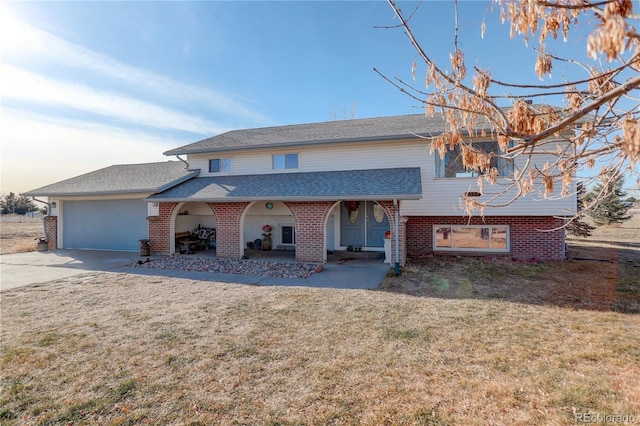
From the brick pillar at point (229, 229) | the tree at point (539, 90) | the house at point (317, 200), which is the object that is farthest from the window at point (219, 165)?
the tree at point (539, 90)

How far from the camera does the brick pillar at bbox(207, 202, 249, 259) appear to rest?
11531mm

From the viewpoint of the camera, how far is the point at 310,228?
10672 mm

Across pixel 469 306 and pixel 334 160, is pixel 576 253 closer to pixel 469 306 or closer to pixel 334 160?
pixel 469 306

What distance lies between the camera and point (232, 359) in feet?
13.2

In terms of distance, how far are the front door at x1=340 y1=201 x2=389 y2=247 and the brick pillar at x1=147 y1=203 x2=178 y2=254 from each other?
24.2 ft

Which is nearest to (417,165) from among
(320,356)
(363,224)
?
(363,224)

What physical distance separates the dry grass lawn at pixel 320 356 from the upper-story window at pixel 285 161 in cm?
700

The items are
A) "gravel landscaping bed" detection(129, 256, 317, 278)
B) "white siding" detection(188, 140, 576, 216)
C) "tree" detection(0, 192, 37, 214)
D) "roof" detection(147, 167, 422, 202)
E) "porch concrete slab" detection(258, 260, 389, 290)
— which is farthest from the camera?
"tree" detection(0, 192, 37, 214)

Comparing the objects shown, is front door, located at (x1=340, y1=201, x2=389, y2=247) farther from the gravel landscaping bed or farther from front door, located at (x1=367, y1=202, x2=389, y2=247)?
the gravel landscaping bed

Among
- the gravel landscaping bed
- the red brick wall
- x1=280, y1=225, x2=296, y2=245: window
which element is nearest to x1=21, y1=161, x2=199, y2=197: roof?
the gravel landscaping bed

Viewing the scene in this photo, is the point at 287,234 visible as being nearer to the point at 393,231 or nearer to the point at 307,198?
the point at 307,198

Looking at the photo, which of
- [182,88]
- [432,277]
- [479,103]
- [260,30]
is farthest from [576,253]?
[182,88]

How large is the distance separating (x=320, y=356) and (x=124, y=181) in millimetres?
14568

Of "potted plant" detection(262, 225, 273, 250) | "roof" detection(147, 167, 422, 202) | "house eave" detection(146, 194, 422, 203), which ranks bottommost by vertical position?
"potted plant" detection(262, 225, 273, 250)
